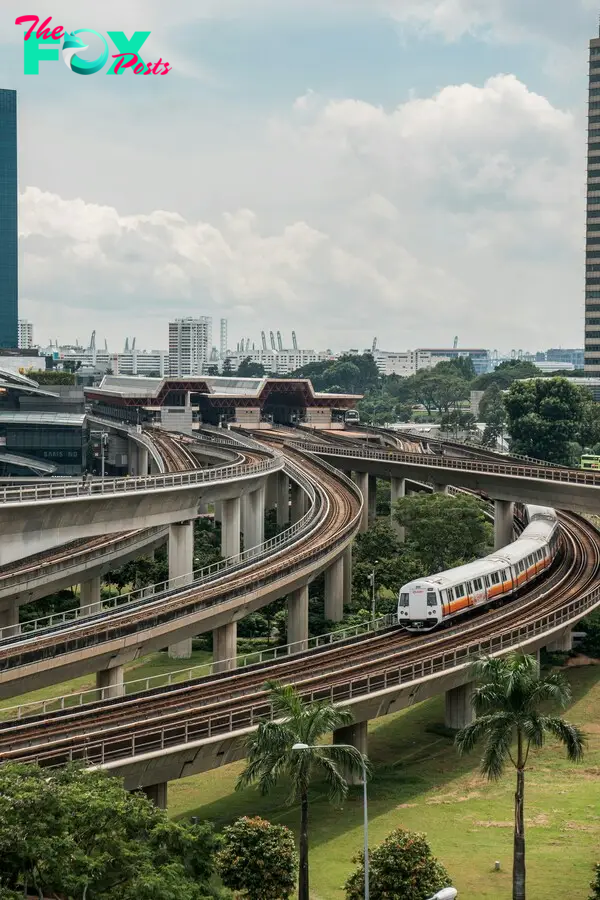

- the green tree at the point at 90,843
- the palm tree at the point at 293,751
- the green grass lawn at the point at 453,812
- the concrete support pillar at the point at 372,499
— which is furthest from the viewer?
the concrete support pillar at the point at 372,499

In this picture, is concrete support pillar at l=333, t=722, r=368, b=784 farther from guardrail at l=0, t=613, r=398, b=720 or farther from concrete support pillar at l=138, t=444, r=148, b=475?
concrete support pillar at l=138, t=444, r=148, b=475

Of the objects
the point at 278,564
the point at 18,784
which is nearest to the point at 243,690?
the point at 18,784

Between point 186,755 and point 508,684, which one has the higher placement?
point 508,684

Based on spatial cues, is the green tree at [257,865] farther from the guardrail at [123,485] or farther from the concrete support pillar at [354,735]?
the guardrail at [123,485]

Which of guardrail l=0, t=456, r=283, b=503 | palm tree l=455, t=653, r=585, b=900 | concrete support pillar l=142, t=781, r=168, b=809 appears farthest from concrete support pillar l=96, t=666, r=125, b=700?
palm tree l=455, t=653, r=585, b=900

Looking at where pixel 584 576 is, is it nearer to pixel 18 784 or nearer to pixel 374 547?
pixel 374 547

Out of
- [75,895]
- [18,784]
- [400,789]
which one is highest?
[18,784]

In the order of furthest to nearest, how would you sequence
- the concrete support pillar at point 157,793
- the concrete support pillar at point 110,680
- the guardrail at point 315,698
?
the concrete support pillar at point 110,680 < the concrete support pillar at point 157,793 < the guardrail at point 315,698

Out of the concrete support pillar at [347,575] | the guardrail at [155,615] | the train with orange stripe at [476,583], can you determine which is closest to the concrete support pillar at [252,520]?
the concrete support pillar at [347,575]
